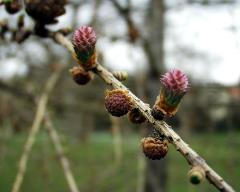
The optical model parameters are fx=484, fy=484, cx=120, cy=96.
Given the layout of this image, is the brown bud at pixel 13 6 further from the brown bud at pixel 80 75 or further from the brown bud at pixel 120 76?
the brown bud at pixel 120 76

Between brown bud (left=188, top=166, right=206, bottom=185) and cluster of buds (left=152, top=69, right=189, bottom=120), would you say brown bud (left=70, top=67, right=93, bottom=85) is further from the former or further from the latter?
brown bud (left=188, top=166, right=206, bottom=185)

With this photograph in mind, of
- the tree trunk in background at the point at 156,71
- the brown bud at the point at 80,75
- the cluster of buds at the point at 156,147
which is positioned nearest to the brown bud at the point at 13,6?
the brown bud at the point at 80,75

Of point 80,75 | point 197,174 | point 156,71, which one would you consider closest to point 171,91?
point 197,174

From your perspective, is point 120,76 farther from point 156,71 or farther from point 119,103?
point 156,71

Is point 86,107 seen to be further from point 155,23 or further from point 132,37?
point 132,37

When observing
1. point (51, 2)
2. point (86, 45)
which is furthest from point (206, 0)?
point (86, 45)
